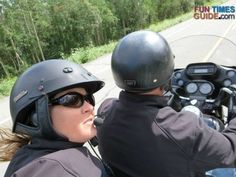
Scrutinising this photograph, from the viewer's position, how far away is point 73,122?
6.13 feet

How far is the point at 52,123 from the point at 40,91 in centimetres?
16

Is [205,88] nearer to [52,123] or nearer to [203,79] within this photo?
[203,79]

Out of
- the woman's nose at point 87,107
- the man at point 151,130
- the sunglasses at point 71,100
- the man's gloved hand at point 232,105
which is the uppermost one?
the sunglasses at point 71,100

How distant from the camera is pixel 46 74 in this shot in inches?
77.2

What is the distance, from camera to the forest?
116 feet

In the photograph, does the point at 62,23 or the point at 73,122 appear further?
the point at 62,23

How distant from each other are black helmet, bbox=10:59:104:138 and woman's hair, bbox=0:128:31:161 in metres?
0.09

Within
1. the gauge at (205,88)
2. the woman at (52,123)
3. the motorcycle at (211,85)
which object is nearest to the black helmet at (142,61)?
the woman at (52,123)

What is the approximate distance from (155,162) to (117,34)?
153ft

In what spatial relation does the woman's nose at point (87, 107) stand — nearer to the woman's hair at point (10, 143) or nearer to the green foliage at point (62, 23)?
the woman's hair at point (10, 143)

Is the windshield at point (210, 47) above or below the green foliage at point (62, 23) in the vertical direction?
above

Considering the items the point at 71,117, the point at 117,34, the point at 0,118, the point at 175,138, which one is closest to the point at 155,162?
the point at 175,138

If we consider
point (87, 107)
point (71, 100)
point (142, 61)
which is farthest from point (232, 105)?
point (71, 100)

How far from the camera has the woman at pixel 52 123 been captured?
1.61m
